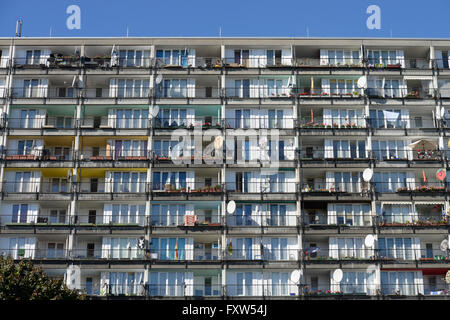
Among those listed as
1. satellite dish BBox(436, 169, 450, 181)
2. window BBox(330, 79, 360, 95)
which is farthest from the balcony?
window BBox(330, 79, 360, 95)

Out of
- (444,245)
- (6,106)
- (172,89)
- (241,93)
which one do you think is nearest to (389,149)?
(444,245)

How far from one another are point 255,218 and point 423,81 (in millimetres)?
23441

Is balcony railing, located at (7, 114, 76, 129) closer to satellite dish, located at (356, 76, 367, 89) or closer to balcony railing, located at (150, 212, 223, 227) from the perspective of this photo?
balcony railing, located at (150, 212, 223, 227)

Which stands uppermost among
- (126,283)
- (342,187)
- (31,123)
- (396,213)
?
(31,123)

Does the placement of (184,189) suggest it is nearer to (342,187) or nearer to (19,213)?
(342,187)

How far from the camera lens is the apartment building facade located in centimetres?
6306

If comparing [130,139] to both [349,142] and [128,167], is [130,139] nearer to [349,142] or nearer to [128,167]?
[128,167]

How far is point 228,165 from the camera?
66.8 meters

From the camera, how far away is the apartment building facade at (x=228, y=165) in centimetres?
6306

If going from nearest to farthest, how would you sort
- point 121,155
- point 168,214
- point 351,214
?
point 168,214 < point 351,214 < point 121,155

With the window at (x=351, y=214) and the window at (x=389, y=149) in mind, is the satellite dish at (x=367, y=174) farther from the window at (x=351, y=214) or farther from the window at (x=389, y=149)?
the window at (x=389, y=149)

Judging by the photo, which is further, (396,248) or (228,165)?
(228,165)

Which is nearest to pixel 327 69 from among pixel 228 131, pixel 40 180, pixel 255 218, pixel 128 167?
pixel 228 131

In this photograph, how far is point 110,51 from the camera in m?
72.0
